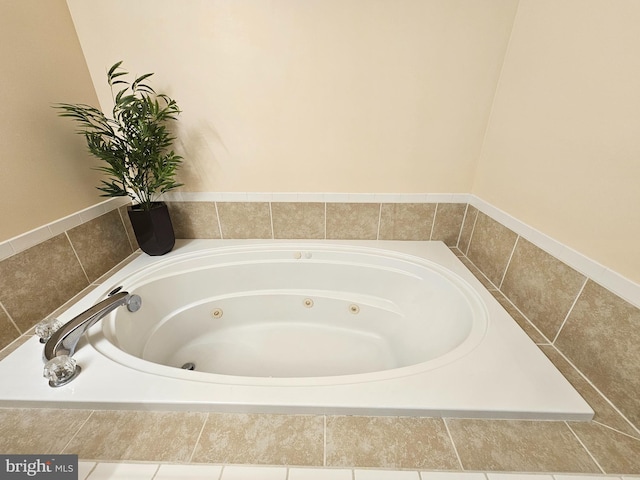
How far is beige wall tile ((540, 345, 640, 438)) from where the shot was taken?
0.55 m

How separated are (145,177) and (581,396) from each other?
5.57 feet

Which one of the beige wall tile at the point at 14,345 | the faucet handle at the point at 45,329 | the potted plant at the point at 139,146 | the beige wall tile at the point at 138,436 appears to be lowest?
the beige wall tile at the point at 14,345

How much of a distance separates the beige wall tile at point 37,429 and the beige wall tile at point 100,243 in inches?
24.6

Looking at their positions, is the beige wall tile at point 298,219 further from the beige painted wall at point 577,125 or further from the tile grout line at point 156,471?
the tile grout line at point 156,471

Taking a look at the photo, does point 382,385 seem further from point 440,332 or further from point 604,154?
point 604,154

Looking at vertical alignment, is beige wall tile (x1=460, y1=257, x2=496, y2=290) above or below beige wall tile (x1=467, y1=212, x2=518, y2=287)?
below

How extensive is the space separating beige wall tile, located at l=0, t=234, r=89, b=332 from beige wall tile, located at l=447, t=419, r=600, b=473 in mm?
1373

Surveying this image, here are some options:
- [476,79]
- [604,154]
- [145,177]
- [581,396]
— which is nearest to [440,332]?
[581,396]

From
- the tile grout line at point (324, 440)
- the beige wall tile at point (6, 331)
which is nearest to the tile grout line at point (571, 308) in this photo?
the tile grout line at point (324, 440)

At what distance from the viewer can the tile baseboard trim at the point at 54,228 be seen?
2.61 feet

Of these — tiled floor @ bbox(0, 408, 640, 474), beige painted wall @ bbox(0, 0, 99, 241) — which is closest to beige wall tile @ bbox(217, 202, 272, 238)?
beige painted wall @ bbox(0, 0, 99, 241)

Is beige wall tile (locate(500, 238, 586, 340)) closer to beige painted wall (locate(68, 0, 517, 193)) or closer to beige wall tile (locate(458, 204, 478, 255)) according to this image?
beige wall tile (locate(458, 204, 478, 255))

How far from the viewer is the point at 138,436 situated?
0.54m

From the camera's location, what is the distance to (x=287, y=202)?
126 cm
